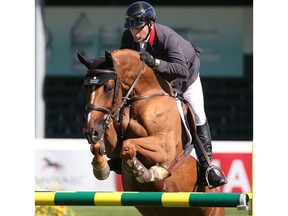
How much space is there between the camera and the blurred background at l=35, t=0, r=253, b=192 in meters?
17.1

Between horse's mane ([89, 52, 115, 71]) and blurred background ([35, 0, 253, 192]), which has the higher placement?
blurred background ([35, 0, 253, 192])

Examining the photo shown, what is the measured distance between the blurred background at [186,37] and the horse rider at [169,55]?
11747 millimetres

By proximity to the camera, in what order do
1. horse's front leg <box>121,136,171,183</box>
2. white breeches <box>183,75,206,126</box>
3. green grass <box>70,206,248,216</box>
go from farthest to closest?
green grass <box>70,206,248,216</box>
white breeches <box>183,75,206,126</box>
horse's front leg <box>121,136,171,183</box>

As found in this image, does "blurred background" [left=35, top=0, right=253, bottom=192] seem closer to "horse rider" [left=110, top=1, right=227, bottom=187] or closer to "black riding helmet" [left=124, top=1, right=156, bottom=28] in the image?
"horse rider" [left=110, top=1, right=227, bottom=187]

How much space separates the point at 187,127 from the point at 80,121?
12.1 meters

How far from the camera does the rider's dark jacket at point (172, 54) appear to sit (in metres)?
4.95

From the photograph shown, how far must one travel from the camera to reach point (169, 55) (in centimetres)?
500

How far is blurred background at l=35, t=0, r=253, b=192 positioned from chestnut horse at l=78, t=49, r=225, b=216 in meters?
12.0

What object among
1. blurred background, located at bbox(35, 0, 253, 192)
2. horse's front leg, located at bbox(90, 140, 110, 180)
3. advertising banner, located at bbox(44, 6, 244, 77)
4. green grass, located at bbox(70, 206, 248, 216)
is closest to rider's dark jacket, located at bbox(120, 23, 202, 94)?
horse's front leg, located at bbox(90, 140, 110, 180)

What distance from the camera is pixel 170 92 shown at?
5094mm

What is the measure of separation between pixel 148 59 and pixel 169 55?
187 millimetres

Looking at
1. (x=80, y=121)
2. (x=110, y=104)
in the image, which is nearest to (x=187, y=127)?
(x=110, y=104)

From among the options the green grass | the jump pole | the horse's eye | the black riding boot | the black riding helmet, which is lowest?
the green grass
